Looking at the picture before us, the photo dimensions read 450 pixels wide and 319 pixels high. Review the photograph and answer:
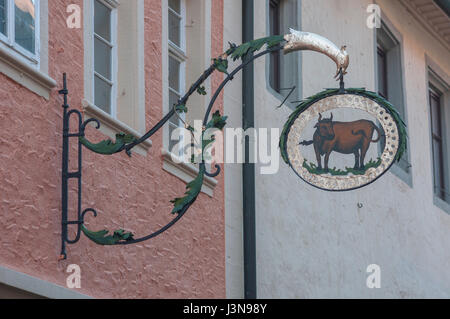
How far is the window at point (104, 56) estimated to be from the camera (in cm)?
1138

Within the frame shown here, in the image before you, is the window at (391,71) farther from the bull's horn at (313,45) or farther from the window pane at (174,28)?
the bull's horn at (313,45)

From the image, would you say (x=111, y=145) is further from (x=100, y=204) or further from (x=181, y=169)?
(x=181, y=169)

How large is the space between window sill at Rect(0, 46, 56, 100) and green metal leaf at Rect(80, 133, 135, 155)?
0.51 m

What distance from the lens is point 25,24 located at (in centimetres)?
988

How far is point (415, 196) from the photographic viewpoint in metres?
19.3

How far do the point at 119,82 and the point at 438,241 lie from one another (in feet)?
31.6

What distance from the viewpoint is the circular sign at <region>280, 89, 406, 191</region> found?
9914 mm

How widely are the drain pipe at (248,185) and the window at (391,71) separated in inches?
207

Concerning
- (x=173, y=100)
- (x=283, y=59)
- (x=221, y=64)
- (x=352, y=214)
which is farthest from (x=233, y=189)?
(x=221, y=64)

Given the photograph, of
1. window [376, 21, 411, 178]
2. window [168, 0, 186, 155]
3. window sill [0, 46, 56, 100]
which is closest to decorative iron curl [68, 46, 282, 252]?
window sill [0, 46, 56, 100]

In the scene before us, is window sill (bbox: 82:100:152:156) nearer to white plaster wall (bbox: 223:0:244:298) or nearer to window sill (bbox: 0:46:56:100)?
window sill (bbox: 0:46:56:100)

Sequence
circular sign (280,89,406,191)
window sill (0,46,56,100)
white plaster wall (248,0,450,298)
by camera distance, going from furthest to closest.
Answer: white plaster wall (248,0,450,298) < circular sign (280,89,406,191) < window sill (0,46,56,100)

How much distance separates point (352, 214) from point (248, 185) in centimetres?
295
